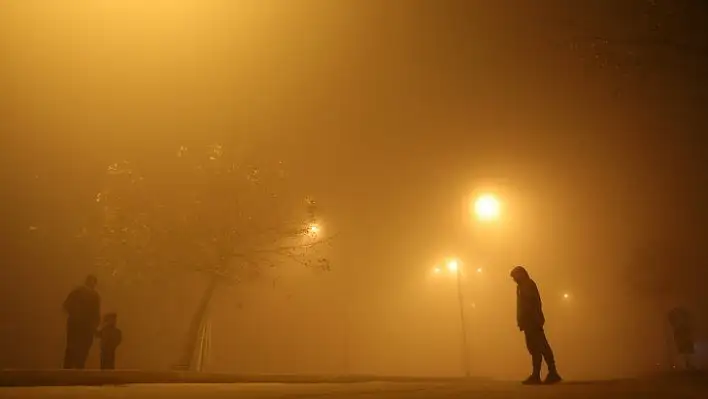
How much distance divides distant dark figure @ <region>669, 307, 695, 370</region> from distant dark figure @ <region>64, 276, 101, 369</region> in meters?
14.9

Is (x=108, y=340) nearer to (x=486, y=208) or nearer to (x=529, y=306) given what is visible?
(x=529, y=306)

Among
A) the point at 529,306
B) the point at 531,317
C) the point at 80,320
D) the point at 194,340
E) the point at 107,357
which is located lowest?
the point at 107,357

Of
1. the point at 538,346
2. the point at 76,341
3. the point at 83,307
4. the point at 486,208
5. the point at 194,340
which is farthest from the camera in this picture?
the point at 486,208

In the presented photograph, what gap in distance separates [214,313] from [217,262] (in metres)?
12.5

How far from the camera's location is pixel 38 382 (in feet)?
25.6

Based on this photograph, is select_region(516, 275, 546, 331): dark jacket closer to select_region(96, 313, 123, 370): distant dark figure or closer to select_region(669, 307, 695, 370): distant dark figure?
select_region(669, 307, 695, 370): distant dark figure

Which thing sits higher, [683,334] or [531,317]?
[683,334]

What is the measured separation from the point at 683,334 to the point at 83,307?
1528cm

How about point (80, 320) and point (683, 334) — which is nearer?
point (80, 320)

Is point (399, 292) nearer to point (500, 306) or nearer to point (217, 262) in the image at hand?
point (500, 306)

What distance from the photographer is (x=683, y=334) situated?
56.4ft

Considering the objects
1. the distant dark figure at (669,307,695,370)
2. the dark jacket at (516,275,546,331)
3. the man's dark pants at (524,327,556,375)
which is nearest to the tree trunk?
the man's dark pants at (524,327,556,375)

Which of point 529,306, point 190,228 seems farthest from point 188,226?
point 529,306

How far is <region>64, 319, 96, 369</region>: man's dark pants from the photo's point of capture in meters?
13.0
